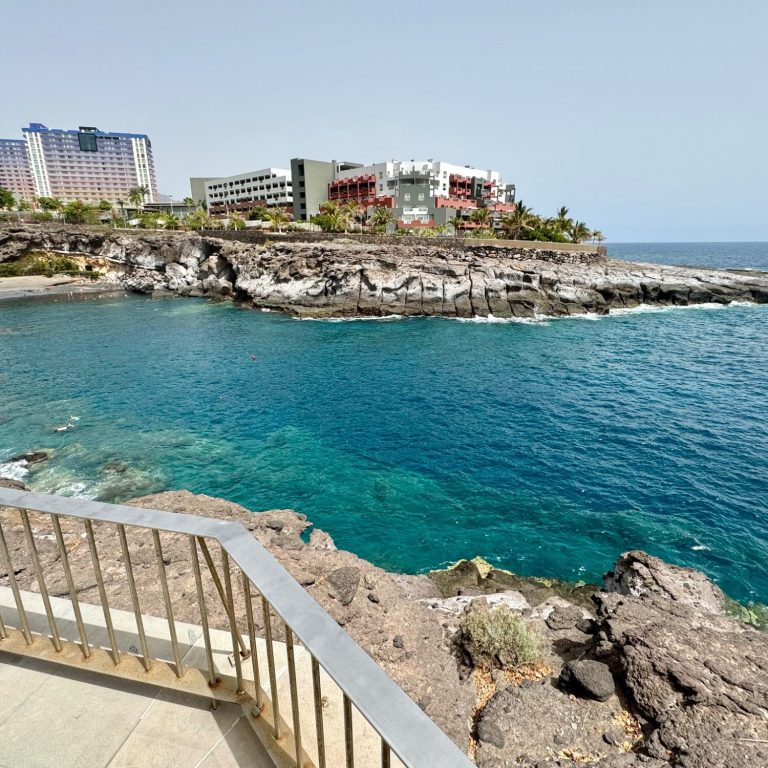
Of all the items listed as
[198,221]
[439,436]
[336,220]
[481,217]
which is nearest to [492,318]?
[439,436]

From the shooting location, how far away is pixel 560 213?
238 ft

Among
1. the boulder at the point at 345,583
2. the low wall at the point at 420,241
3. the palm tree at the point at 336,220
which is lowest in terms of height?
the boulder at the point at 345,583

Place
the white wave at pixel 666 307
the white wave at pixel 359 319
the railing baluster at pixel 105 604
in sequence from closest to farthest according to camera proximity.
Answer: the railing baluster at pixel 105 604, the white wave at pixel 359 319, the white wave at pixel 666 307

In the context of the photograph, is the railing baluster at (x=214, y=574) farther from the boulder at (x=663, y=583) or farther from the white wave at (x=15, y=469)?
the white wave at (x=15, y=469)

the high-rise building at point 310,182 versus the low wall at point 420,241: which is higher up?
the high-rise building at point 310,182

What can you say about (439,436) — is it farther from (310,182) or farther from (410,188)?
(310,182)

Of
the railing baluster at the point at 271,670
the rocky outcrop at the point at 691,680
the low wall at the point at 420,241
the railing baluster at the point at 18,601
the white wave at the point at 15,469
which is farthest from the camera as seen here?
the low wall at the point at 420,241

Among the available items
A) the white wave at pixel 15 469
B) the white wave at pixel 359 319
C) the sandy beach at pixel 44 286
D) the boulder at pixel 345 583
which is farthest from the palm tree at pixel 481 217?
the boulder at pixel 345 583

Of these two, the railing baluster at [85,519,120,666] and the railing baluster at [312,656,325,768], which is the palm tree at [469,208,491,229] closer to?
the railing baluster at [85,519,120,666]

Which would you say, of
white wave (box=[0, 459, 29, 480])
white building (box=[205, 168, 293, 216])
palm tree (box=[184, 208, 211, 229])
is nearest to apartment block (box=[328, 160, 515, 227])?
white building (box=[205, 168, 293, 216])

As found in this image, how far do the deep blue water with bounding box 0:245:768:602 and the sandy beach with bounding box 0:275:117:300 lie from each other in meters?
31.2

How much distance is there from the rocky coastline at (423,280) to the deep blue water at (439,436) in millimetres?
11675

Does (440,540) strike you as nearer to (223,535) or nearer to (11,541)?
(11,541)

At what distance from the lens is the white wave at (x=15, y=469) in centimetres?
1759
